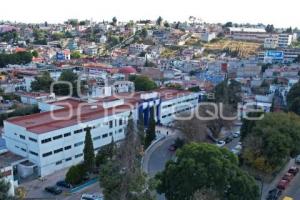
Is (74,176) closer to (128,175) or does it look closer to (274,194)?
(128,175)

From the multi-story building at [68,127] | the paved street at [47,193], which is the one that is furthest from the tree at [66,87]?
the paved street at [47,193]

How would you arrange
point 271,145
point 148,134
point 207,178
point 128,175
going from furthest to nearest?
point 148,134
point 271,145
point 207,178
point 128,175

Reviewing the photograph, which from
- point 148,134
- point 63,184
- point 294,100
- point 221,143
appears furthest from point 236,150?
point 63,184

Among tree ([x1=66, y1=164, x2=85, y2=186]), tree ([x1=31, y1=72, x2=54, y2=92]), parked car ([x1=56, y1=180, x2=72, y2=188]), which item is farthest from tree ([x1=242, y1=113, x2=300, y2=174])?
tree ([x1=31, y1=72, x2=54, y2=92])

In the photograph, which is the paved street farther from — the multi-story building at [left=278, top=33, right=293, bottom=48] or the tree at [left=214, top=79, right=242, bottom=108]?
the multi-story building at [left=278, top=33, right=293, bottom=48]

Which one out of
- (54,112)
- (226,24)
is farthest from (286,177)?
(226,24)

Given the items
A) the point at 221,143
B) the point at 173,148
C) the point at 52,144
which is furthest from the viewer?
the point at 221,143
